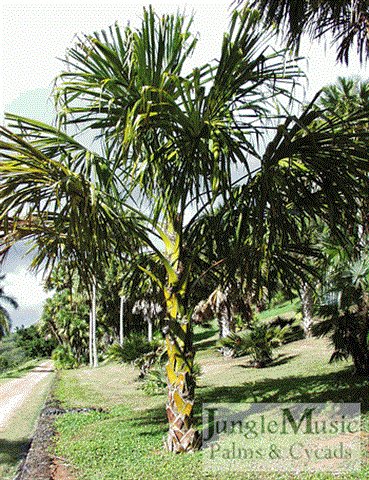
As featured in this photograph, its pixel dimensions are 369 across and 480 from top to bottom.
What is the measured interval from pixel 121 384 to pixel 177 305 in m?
12.4

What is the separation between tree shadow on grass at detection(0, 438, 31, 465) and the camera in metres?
7.30

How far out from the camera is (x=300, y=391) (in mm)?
9023

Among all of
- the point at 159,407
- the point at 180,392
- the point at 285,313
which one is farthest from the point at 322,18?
the point at 285,313

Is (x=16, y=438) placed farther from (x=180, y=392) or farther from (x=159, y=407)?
(x=180, y=392)

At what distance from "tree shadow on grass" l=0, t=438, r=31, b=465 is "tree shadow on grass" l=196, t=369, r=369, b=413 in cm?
375

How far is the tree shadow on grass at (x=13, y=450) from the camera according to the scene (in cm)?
730

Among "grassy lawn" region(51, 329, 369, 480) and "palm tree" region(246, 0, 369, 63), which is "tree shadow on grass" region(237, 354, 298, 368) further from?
"palm tree" region(246, 0, 369, 63)

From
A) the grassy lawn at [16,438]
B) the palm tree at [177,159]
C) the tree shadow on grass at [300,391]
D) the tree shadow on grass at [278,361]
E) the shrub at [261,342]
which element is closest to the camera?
the palm tree at [177,159]

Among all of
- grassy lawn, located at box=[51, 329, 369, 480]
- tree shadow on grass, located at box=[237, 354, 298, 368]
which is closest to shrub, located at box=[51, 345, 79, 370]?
grassy lawn, located at box=[51, 329, 369, 480]

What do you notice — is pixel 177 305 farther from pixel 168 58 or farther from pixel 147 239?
pixel 168 58

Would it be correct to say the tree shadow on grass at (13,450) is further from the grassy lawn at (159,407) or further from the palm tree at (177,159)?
the palm tree at (177,159)

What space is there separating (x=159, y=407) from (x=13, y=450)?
3528mm

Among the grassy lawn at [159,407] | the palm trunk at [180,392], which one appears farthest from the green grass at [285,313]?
the palm trunk at [180,392]

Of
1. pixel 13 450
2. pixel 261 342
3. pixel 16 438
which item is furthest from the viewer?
pixel 261 342
